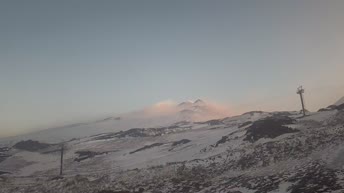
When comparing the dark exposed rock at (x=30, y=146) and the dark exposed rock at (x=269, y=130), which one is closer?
the dark exposed rock at (x=269, y=130)

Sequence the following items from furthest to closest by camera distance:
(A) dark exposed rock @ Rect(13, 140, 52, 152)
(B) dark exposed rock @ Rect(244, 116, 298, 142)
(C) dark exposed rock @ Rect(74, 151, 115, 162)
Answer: (A) dark exposed rock @ Rect(13, 140, 52, 152) → (C) dark exposed rock @ Rect(74, 151, 115, 162) → (B) dark exposed rock @ Rect(244, 116, 298, 142)

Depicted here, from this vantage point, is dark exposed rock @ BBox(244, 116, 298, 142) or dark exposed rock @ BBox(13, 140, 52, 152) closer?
dark exposed rock @ BBox(244, 116, 298, 142)

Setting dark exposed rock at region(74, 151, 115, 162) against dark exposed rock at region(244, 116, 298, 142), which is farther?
dark exposed rock at region(74, 151, 115, 162)

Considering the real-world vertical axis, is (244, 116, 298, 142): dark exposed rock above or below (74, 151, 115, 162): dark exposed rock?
above

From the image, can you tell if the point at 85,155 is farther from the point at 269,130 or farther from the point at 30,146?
the point at 269,130

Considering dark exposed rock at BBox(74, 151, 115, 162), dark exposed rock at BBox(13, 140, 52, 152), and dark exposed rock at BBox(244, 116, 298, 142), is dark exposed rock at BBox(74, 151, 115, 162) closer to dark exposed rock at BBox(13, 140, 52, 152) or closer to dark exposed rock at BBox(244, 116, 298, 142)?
dark exposed rock at BBox(13, 140, 52, 152)

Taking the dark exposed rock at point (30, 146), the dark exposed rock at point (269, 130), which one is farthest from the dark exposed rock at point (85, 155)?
the dark exposed rock at point (269, 130)

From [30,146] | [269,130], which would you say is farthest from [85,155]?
[269,130]

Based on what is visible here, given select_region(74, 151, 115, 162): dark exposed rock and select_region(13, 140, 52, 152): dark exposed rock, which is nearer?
select_region(74, 151, 115, 162): dark exposed rock

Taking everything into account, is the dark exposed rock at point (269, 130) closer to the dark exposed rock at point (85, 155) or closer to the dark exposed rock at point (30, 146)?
the dark exposed rock at point (85, 155)

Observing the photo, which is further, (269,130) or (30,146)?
(30,146)

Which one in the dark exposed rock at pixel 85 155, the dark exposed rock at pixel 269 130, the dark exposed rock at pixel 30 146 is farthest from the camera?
the dark exposed rock at pixel 30 146

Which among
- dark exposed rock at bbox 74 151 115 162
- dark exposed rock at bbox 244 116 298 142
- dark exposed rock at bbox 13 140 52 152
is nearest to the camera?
dark exposed rock at bbox 244 116 298 142

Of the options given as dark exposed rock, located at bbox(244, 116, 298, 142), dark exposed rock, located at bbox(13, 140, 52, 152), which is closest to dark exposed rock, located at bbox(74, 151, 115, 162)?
dark exposed rock, located at bbox(13, 140, 52, 152)
